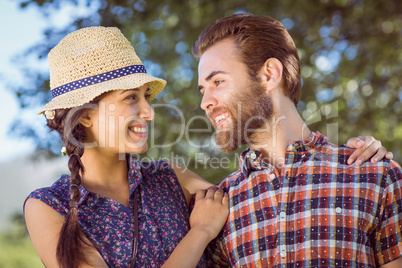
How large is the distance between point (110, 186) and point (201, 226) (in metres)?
0.52

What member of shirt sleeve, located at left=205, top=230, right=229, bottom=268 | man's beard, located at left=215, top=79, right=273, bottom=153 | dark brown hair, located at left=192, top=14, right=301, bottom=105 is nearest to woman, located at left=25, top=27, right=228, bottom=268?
shirt sleeve, located at left=205, top=230, right=229, bottom=268

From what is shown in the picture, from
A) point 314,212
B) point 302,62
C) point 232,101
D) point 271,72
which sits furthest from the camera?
point 302,62

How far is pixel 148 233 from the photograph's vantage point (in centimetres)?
225

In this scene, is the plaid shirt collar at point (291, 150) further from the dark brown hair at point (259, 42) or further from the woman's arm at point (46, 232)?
the woman's arm at point (46, 232)

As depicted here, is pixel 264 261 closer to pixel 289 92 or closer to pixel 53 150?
pixel 289 92

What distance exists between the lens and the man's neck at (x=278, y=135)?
246cm

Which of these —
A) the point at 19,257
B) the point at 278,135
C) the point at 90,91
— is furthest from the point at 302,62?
the point at 19,257

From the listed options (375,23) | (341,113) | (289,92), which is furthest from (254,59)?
(375,23)

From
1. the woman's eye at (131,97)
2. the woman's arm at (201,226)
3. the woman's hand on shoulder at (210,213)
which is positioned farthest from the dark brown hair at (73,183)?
the woman's hand on shoulder at (210,213)

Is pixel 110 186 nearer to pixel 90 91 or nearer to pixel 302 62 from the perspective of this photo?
pixel 90 91

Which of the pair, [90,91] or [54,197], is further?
[90,91]

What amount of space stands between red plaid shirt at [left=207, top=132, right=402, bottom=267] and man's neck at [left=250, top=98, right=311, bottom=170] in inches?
3.8

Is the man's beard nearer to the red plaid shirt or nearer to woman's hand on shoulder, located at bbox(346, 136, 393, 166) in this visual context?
the red plaid shirt

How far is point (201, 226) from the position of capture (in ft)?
7.54
